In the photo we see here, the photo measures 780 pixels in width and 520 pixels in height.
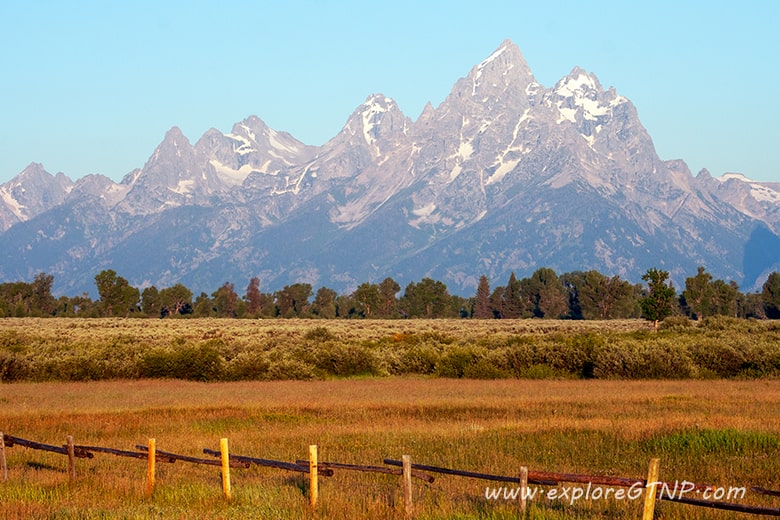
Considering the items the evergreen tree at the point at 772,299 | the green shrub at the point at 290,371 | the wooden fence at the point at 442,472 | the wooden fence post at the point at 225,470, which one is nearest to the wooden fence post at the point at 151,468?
the wooden fence at the point at 442,472

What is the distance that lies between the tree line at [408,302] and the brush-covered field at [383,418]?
98.1 meters

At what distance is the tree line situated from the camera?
506 ft

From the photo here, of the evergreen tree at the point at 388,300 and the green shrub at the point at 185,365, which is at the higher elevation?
the evergreen tree at the point at 388,300

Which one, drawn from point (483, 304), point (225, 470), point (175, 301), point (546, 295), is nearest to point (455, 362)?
point (225, 470)

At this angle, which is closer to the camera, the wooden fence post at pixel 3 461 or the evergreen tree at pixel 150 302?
the wooden fence post at pixel 3 461

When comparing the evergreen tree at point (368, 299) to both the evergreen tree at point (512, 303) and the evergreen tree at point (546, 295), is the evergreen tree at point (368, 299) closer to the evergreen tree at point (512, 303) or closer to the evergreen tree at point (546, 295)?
the evergreen tree at point (512, 303)

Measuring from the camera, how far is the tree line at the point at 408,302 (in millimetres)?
154125

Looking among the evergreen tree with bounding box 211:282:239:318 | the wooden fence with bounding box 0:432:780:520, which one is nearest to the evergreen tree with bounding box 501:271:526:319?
the evergreen tree with bounding box 211:282:239:318

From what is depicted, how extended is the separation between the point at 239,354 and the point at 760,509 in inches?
1580

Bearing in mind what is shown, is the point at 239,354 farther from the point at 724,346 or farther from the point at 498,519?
the point at 498,519

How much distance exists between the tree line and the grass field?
117 meters

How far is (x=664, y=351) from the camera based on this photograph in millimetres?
47344

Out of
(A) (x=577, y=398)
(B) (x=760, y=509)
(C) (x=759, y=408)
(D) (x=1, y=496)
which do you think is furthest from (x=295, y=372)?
(B) (x=760, y=509)

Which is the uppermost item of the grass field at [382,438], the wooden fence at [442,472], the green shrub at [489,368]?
the green shrub at [489,368]
